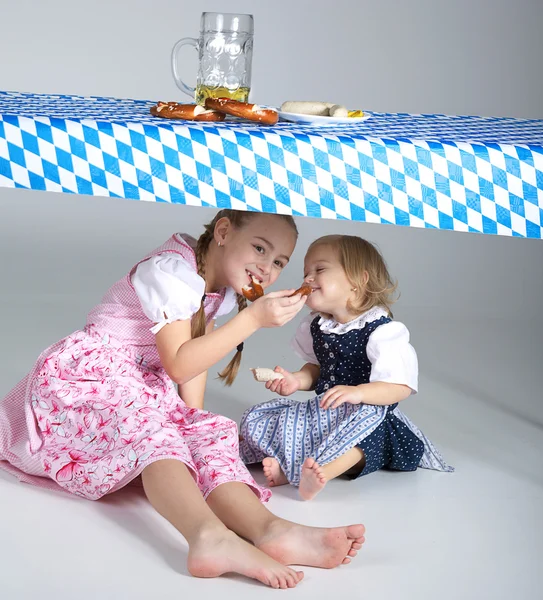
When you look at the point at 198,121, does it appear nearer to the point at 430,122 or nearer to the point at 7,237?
the point at 430,122

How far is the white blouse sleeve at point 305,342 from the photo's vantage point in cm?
223

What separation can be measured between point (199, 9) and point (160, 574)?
9.92 ft

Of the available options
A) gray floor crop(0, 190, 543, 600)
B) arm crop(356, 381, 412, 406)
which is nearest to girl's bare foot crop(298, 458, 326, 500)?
gray floor crop(0, 190, 543, 600)

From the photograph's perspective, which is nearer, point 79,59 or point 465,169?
point 465,169

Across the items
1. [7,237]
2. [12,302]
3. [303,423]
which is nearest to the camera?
[303,423]

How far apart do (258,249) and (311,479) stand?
449 mm

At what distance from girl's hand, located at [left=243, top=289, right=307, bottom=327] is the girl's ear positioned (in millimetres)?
211

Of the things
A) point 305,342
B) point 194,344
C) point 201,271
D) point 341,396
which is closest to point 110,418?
point 194,344

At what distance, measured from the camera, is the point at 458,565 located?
1699 millimetres

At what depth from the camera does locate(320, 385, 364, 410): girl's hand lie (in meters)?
1.97

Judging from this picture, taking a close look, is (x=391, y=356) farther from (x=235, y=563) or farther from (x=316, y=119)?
(x=235, y=563)

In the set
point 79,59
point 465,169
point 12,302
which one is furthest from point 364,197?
point 79,59

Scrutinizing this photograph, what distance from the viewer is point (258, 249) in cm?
196

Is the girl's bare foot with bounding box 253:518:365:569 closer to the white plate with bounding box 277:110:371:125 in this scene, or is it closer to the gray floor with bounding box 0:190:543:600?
the gray floor with bounding box 0:190:543:600
